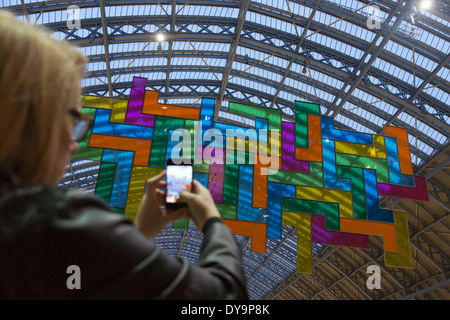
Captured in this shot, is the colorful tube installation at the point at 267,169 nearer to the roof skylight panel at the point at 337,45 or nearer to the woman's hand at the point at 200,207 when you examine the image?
the woman's hand at the point at 200,207

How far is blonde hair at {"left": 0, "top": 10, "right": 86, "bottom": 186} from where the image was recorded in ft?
3.34

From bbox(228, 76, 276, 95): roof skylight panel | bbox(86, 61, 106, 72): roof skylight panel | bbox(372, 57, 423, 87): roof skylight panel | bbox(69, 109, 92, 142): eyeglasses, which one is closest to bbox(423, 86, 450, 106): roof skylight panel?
bbox(372, 57, 423, 87): roof skylight panel

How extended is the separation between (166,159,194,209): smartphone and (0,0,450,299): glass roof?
50.8 ft

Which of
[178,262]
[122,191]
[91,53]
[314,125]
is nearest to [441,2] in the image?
[314,125]

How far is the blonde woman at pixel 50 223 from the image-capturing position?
97cm

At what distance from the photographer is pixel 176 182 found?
2.20m

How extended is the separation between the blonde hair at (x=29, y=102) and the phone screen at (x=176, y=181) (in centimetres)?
84

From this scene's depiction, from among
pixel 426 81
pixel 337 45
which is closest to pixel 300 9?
pixel 337 45

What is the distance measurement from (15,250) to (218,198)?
7772mm

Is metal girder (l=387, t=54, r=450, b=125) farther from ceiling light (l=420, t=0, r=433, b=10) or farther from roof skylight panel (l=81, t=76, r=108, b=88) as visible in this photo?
roof skylight panel (l=81, t=76, r=108, b=88)

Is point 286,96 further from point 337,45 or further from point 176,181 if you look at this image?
point 176,181

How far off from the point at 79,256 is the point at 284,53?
65.4 ft

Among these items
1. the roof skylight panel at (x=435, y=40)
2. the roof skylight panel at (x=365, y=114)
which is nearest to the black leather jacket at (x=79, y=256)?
the roof skylight panel at (x=435, y=40)
